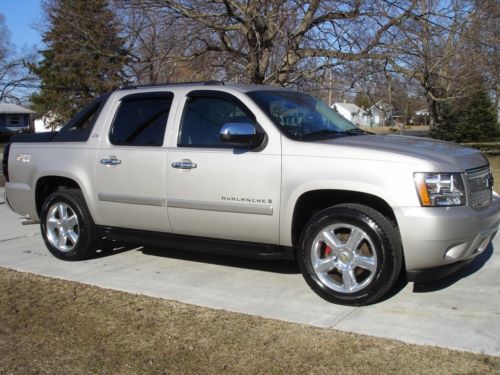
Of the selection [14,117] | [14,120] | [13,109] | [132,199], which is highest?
[13,109]

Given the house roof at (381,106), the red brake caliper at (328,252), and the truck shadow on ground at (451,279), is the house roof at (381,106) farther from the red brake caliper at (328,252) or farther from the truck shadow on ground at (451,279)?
the red brake caliper at (328,252)

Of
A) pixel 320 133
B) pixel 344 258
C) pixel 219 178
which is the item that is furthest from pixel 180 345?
pixel 320 133

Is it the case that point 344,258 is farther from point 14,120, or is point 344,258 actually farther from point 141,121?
point 14,120

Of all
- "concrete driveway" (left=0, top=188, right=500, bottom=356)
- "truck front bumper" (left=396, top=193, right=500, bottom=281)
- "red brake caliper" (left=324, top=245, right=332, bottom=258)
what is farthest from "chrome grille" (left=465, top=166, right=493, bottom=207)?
"red brake caliper" (left=324, top=245, right=332, bottom=258)

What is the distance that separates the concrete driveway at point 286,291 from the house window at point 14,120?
224ft

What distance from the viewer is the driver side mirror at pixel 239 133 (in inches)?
196

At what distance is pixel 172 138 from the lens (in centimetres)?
564

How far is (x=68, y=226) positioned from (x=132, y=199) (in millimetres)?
1153

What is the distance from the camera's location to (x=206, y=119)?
220 inches

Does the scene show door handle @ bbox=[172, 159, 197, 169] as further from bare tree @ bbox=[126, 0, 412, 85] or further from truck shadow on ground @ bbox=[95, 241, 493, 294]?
bare tree @ bbox=[126, 0, 412, 85]

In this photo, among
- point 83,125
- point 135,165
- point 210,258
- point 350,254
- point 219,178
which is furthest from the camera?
point 83,125

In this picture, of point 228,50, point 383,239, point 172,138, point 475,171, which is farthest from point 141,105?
point 228,50

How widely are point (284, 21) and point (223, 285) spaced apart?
6883mm

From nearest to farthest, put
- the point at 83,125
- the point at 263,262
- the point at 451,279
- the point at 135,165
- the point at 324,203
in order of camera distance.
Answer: the point at 324,203 < the point at 451,279 < the point at 135,165 < the point at 263,262 < the point at 83,125
